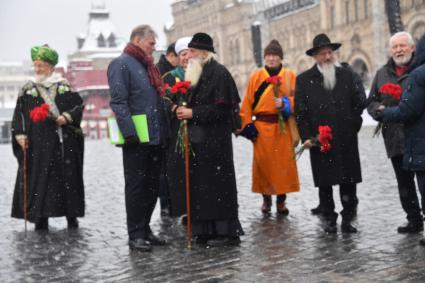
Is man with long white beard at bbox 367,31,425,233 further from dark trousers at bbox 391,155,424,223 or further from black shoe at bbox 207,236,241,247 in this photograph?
black shoe at bbox 207,236,241,247

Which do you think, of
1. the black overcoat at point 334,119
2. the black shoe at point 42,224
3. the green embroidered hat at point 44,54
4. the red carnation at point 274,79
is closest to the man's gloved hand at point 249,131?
the red carnation at point 274,79

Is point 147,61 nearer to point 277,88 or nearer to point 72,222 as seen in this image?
point 277,88

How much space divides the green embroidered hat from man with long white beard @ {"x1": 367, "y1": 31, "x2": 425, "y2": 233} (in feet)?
9.04

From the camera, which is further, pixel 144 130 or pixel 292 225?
pixel 292 225

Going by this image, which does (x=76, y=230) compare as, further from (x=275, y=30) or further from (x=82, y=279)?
(x=275, y=30)

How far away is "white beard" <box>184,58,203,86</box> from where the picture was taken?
5449mm

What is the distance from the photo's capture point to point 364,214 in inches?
259

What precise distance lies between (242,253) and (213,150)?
82 cm

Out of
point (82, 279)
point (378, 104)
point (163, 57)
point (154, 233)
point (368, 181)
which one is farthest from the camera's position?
point (368, 181)

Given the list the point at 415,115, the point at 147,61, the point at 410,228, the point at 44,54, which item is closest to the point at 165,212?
the point at 44,54

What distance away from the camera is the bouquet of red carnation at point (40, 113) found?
6.31 metres

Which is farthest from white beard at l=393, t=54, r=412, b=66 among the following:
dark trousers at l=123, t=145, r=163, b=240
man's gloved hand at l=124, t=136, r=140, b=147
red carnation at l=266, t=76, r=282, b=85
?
man's gloved hand at l=124, t=136, r=140, b=147

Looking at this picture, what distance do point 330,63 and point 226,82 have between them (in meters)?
0.91

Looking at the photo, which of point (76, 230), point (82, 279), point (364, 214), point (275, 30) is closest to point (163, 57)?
point (76, 230)
